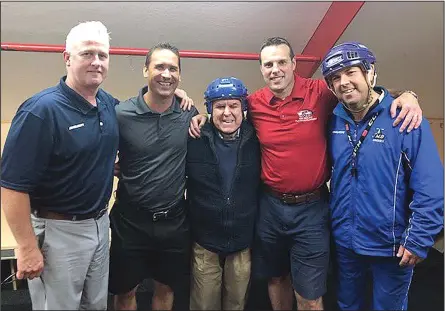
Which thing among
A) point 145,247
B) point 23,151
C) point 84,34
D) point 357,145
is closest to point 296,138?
point 357,145

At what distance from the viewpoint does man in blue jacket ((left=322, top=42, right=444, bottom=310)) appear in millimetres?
1818

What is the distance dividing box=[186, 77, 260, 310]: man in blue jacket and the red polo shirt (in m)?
0.09

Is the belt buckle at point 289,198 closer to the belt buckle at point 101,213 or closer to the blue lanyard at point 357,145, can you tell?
the blue lanyard at point 357,145

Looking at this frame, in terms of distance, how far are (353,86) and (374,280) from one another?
985 mm

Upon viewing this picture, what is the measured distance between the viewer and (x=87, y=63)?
1.63 m

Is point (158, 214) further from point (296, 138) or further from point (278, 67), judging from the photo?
point (278, 67)

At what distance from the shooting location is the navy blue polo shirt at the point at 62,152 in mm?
1511

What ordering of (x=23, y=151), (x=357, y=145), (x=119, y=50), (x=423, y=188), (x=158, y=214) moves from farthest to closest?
(x=119, y=50) < (x=158, y=214) < (x=357, y=145) < (x=423, y=188) < (x=23, y=151)

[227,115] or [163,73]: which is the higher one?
[163,73]

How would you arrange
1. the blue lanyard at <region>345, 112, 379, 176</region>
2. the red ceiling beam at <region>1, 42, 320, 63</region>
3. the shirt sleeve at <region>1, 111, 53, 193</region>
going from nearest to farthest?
the shirt sleeve at <region>1, 111, 53, 193</region>, the blue lanyard at <region>345, 112, 379, 176</region>, the red ceiling beam at <region>1, 42, 320, 63</region>

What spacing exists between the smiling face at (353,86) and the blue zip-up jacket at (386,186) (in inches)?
3.5

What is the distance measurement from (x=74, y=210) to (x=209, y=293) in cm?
80

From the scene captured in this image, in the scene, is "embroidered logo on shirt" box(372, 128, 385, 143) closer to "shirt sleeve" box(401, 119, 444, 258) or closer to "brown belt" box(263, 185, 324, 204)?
"shirt sleeve" box(401, 119, 444, 258)

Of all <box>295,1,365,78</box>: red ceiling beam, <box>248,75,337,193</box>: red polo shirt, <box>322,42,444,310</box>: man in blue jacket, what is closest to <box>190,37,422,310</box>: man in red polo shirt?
<box>248,75,337,193</box>: red polo shirt
